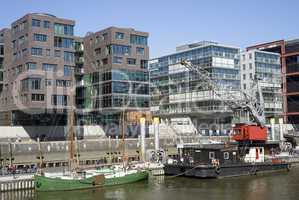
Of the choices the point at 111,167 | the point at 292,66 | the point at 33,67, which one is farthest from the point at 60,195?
the point at 292,66

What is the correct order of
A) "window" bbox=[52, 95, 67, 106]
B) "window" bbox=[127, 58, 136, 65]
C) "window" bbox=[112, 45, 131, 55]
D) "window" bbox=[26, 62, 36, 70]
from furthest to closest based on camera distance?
"window" bbox=[127, 58, 136, 65], "window" bbox=[112, 45, 131, 55], "window" bbox=[52, 95, 67, 106], "window" bbox=[26, 62, 36, 70]

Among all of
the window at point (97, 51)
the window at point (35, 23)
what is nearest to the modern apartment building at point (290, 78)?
the window at point (97, 51)

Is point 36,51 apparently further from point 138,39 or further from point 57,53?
point 138,39

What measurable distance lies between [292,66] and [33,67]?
89973 millimetres

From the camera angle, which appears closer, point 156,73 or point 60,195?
point 60,195

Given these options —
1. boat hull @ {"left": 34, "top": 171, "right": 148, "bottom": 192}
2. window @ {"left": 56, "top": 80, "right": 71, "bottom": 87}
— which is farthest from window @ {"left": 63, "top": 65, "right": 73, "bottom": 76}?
boat hull @ {"left": 34, "top": 171, "right": 148, "bottom": 192}

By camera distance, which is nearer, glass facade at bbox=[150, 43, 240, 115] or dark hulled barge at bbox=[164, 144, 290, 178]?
dark hulled barge at bbox=[164, 144, 290, 178]

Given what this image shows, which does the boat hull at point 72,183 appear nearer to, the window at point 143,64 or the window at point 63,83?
the window at point 63,83

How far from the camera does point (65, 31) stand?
95.3 meters

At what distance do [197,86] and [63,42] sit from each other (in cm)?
4761

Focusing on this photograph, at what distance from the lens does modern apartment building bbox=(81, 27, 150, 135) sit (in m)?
102

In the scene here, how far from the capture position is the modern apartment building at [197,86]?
12444cm

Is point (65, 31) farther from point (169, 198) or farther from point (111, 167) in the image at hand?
point (169, 198)

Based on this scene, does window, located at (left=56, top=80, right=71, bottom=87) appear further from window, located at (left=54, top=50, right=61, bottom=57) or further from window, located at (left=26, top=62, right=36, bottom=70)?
window, located at (left=26, top=62, right=36, bottom=70)
